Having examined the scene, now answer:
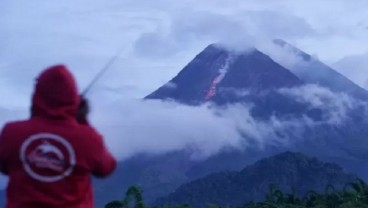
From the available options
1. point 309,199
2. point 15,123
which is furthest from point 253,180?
point 15,123

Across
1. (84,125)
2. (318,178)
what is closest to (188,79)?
(318,178)

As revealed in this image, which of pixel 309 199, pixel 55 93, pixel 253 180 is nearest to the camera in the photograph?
pixel 55 93

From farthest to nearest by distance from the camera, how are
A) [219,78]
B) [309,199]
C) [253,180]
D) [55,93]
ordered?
1. [219,78]
2. [253,180]
3. [309,199]
4. [55,93]

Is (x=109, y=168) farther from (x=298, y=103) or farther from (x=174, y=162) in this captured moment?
(x=298, y=103)

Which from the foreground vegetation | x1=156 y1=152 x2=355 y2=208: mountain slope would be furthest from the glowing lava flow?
the foreground vegetation

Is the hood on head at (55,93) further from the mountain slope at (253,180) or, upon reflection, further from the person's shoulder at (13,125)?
the mountain slope at (253,180)

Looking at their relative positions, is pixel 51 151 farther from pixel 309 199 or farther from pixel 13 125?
pixel 309 199

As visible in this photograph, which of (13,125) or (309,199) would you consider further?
(309,199)
